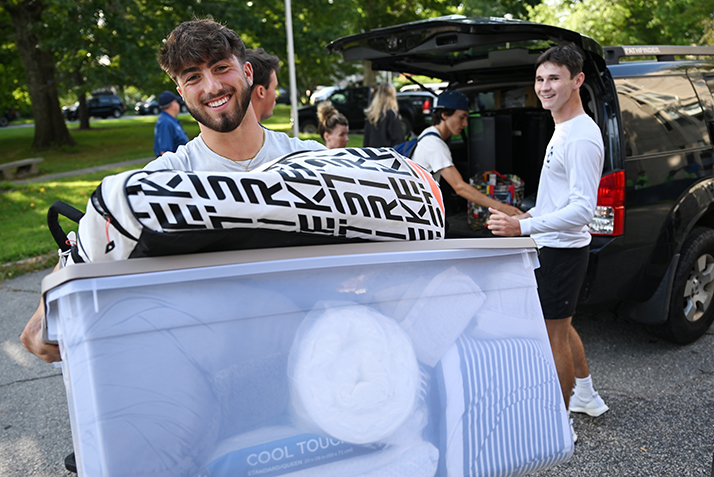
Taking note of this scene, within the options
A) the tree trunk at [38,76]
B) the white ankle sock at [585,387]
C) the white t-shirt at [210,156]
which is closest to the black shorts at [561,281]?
the white ankle sock at [585,387]

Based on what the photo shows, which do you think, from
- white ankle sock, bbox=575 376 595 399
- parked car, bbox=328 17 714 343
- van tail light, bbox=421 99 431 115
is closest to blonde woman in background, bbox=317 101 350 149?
parked car, bbox=328 17 714 343

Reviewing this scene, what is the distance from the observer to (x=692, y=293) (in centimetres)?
413

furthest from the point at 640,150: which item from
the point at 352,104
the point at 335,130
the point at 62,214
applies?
the point at 352,104

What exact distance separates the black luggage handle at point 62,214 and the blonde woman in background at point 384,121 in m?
6.00

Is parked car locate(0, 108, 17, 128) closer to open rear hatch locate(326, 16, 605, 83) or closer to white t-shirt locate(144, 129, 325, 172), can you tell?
open rear hatch locate(326, 16, 605, 83)

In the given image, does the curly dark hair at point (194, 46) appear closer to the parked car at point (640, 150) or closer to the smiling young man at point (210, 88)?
the smiling young man at point (210, 88)

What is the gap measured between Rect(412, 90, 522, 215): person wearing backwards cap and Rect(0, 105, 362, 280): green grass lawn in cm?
498

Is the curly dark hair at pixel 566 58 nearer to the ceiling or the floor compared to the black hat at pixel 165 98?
nearer to the floor

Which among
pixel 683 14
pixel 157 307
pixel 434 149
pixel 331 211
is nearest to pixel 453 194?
pixel 434 149

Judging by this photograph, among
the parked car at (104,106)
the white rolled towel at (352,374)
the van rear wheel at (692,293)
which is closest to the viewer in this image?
the white rolled towel at (352,374)

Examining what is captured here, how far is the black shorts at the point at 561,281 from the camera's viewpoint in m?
3.01

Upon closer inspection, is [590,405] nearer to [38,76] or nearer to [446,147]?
[446,147]

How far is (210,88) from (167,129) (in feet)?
21.0

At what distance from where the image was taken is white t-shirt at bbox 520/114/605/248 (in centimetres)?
284
